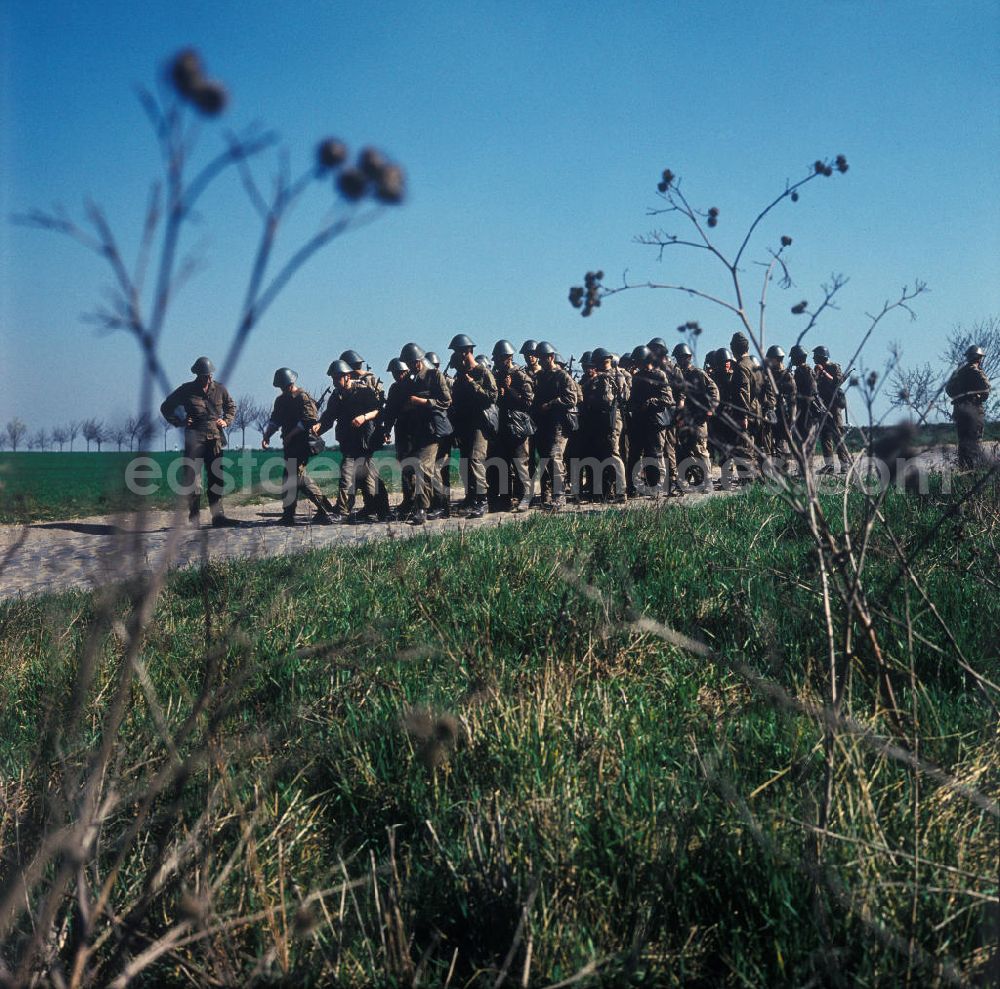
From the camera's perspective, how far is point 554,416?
1510 cm

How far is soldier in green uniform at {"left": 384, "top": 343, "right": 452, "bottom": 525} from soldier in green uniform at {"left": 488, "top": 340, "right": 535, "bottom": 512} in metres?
1.37

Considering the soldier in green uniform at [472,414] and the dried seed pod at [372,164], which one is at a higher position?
the soldier in green uniform at [472,414]

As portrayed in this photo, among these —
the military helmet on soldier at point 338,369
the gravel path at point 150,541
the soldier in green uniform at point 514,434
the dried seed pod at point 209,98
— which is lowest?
the gravel path at point 150,541

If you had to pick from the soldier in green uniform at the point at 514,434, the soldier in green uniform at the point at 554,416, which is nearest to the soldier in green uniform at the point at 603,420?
the soldier in green uniform at the point at 554,416

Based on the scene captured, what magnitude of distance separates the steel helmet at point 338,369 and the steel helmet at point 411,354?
79 centimetres

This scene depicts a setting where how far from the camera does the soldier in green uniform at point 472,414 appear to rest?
45.4ft

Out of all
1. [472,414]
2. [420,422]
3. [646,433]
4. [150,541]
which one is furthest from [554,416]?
[150,541]

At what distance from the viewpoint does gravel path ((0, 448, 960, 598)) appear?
4.23ft

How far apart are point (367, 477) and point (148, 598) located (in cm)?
1245

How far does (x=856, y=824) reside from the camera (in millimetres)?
2314

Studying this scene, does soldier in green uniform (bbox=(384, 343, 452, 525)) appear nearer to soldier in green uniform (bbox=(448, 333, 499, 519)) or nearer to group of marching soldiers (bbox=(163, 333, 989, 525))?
group of marching soldiers (bbox=(163, 333, 989, 525))

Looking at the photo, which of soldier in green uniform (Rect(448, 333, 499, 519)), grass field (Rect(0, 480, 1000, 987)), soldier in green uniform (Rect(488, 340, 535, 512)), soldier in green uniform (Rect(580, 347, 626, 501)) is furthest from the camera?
soldier in green uniform (Rect(580, 347, 626, 501))

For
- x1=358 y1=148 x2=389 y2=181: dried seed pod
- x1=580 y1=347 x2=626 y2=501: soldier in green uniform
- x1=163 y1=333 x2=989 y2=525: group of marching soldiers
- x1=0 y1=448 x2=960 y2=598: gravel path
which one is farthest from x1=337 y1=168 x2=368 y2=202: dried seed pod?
x1=580 y1=347 x2=626 y2=501: soldier in green uniform

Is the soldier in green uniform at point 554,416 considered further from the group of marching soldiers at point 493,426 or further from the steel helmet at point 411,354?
the steel helmet at point 411,354
